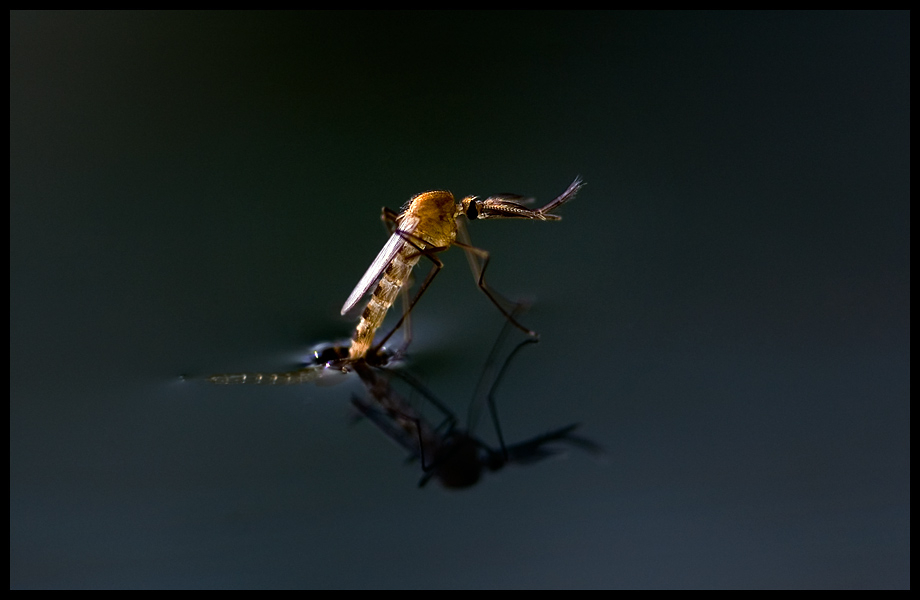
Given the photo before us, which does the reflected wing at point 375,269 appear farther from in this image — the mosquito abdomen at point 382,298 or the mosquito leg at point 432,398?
→ the mosquito leg at point 432,398

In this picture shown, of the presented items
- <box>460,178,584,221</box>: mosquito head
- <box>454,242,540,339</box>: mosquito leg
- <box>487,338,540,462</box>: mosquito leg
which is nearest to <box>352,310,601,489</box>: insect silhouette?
<box>487,338,540,462</box>: mosquito leg

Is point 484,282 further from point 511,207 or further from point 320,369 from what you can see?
point 320,369

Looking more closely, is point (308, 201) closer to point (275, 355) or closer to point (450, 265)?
point (450, 265)

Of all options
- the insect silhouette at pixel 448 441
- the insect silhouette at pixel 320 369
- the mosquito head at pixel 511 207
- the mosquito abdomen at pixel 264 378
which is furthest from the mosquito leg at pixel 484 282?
the mosquito abdomen at pixel 264 378

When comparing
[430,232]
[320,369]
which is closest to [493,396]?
[320,369]

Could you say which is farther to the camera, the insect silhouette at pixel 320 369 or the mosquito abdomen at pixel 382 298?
the mosquito abdomen at pixel 382 298

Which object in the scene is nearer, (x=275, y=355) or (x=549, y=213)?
(x=275, y=355)

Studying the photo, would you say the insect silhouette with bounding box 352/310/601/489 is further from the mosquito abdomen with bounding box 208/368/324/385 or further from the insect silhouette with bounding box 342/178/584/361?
the insect silhouette with bounding box 342/178/584/361

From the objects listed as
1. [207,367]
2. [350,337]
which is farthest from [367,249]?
[207,367]
